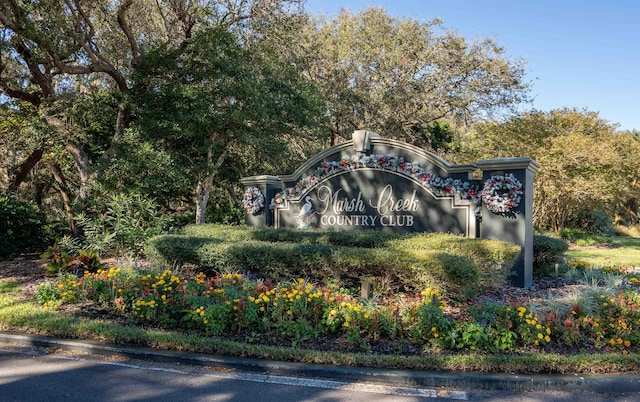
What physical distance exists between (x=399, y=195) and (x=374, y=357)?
5142 mm

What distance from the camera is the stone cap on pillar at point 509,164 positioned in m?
7.97

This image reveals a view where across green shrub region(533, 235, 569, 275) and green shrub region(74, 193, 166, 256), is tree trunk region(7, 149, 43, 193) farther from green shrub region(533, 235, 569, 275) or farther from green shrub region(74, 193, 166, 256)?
green shrub region(533, 235, 569, 275)

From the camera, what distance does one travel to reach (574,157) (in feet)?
59.1

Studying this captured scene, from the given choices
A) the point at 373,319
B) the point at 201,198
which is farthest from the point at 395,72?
the point at 373,319

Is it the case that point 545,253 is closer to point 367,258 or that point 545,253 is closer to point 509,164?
point 509,164

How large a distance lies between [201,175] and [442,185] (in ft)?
26.4

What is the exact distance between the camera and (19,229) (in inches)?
475

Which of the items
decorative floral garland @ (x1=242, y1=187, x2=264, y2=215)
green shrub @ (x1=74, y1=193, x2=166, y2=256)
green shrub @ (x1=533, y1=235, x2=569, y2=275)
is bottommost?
green shrub @ (x1=533, y1=235, x2=569, y2=275)

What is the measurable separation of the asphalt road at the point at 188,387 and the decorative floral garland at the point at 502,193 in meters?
4.29

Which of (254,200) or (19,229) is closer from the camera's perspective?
(254,200)

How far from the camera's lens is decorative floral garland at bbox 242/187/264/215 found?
37.6 feet

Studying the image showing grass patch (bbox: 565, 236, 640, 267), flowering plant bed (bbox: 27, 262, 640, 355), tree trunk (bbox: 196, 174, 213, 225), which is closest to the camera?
flowering plant bed (bbox: 27, 262, 640, 355)

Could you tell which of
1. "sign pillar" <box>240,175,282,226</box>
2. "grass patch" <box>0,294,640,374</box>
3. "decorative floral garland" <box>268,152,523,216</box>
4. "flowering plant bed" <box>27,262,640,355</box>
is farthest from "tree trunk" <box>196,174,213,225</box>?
"grass patch" <box>0,294,640,374</box>

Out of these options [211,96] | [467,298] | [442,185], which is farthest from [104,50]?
[467,298]
